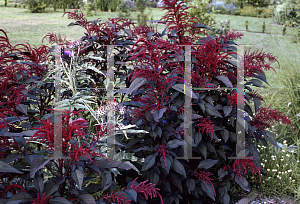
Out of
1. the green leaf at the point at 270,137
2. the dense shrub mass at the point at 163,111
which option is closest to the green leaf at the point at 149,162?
the dense shrub mass at the point at 163,111

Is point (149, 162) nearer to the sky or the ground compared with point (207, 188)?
nearer to the sky

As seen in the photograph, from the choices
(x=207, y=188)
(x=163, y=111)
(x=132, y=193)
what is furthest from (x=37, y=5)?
(x=132, y=193)

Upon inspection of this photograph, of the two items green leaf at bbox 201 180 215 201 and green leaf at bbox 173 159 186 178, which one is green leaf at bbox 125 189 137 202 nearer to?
green leaf at bbox 173 159 186 178

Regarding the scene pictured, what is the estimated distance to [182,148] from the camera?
1464 mm

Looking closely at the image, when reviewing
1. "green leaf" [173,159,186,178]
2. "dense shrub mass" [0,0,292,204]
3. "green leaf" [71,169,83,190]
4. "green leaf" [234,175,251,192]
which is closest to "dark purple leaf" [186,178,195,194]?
"dense shrub mass" [0,0,292,204]

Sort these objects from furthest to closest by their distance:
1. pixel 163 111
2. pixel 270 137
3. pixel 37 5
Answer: pixel 37 5 → pixel 270 137 → pixel 163 111

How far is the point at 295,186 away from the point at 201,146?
3.60ft

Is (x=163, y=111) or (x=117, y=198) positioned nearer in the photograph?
(x=117, y=198)

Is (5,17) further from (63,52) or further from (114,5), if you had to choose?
(63,52)

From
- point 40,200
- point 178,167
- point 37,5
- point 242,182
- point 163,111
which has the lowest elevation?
point 242,182

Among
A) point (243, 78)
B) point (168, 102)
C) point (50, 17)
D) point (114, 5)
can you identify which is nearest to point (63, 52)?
point (168, 102)

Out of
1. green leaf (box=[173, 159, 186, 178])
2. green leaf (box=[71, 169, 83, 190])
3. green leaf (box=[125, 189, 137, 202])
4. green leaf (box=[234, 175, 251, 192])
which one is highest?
green leaf (box=[71, 169, 83, 190])

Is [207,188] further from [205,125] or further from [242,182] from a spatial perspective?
[205,125]

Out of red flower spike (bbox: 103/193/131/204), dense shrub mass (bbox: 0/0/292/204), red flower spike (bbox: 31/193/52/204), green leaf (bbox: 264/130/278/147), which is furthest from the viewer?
green leaf (bbox: 264/130/278/147)
